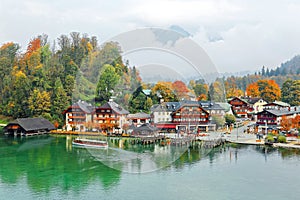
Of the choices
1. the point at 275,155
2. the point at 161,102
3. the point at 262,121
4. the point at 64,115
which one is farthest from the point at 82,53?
the point at 161,102

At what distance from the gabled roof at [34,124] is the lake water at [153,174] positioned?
4.22 meters

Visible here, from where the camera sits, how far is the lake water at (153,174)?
23.6 ft

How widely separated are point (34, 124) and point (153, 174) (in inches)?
382

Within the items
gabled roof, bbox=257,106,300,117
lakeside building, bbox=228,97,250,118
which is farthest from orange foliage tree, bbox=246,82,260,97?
gabled roof, bbox=257,106,300,117

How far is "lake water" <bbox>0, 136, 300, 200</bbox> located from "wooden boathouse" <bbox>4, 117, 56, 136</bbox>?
164 inches

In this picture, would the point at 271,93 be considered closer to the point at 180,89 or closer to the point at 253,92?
the point at 253,92

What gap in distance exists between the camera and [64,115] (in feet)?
58.7

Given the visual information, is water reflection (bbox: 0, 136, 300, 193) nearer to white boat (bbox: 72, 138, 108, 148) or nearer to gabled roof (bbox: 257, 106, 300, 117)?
white boat (bbox: 72, 138, 108, 148)

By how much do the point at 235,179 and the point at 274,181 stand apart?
83 cm

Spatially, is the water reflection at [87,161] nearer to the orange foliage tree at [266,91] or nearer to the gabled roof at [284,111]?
the gabled roof at [284,111]

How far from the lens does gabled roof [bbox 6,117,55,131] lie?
16.1 m

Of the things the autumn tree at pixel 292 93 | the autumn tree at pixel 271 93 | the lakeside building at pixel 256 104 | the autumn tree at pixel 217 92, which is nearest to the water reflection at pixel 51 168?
the autumn tree at pixel 217 92

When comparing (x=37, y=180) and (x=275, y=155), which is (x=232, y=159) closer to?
(x=275, y=155)

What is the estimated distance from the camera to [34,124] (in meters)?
16.5
